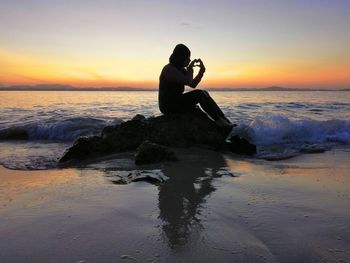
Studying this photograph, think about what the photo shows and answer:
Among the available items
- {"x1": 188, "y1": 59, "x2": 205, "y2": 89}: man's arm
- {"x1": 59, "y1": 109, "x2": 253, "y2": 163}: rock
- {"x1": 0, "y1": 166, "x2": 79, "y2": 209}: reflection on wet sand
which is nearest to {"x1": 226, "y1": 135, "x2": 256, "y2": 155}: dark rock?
{"x1": 59, "y1": 109, "x2": 253, "y2": 163}: rock

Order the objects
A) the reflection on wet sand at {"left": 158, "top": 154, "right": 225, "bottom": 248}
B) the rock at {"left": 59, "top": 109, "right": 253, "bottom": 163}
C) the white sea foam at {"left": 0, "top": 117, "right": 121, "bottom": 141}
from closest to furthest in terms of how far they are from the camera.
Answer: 1. the reflection on wet sand at {"left": 158, "top": 154, "right": 225, "bottom": 248}
2. the rock at {"left": 59, "top": 109, "right": 253, "bottom": 163}
3. the white sea foam at {"left": 0, "top": 117, "right": 121, "bottom": 141}

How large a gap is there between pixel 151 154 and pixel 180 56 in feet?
7.82

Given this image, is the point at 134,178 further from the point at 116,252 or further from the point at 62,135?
the point at 62,135

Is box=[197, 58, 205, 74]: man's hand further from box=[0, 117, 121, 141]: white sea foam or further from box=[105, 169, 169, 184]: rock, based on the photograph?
box=[0, 117, 121, 141]: white sea foam

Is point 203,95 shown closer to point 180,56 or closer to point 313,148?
point 180,56

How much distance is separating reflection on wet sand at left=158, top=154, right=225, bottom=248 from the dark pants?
70.4 inches

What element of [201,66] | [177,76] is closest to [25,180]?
[177,76]

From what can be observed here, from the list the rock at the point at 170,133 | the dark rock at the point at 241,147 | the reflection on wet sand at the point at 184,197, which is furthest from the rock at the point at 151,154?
the dark rock at the point at 241,147

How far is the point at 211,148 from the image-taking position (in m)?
7.38

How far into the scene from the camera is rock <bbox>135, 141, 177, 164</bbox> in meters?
5.72

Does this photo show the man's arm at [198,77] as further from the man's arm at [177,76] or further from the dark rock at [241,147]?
the dark rock at [241,147]

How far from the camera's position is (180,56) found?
24.1ft

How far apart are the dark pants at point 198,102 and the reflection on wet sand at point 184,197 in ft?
5.87

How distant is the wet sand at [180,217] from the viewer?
8.01 feet
